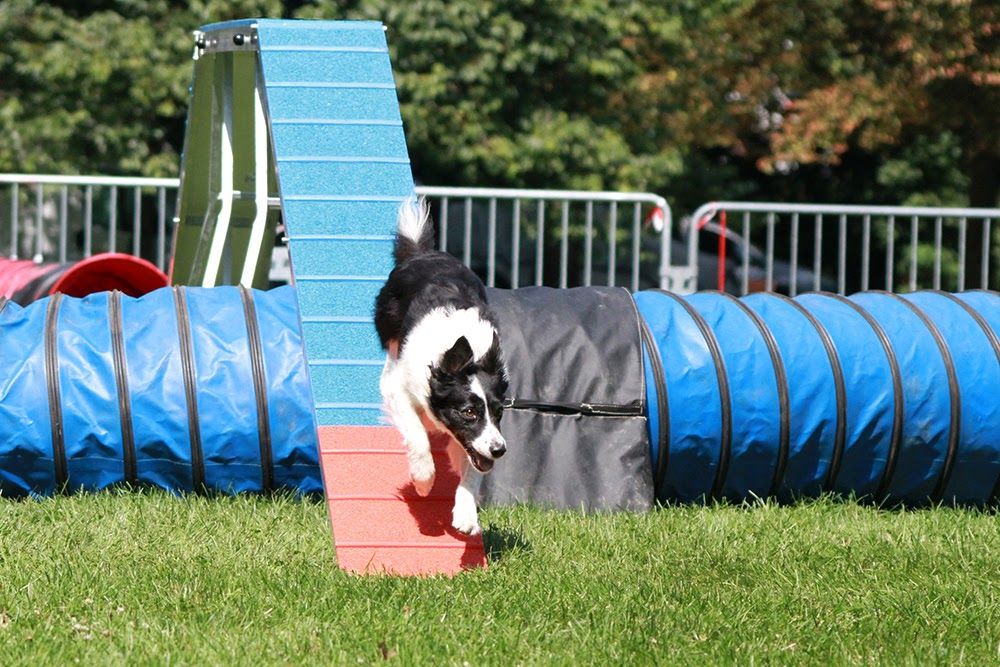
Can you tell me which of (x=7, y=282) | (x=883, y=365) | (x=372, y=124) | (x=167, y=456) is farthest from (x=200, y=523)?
(x=7, y=282)

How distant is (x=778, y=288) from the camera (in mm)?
20281

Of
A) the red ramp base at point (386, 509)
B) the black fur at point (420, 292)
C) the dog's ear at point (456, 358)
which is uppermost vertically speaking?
the black fur at point (420, 292)

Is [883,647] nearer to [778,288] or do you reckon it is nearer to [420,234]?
[420,234]

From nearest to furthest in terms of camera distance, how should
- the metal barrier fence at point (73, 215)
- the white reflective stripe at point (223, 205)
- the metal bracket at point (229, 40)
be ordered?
the metal bracket at point (229, 40) < the white reflective stripe at point (223, 205) < the metal barrier fence at point (73, 215)

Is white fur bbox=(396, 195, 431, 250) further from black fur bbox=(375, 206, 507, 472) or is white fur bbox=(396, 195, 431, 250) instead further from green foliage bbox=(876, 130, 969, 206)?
green foliage bbox=(876, 130, 969, 206)

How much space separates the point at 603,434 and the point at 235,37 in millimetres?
3217

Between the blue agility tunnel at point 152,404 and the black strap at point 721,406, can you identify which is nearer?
the blue agility tunnel at point 152,404

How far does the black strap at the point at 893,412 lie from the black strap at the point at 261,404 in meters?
3.08

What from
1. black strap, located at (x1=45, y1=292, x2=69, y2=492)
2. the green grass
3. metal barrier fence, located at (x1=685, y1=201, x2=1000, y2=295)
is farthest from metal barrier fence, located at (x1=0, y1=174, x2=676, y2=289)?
the green grass

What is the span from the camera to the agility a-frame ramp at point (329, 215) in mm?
5633

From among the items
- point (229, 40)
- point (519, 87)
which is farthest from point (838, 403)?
point (519, 87)

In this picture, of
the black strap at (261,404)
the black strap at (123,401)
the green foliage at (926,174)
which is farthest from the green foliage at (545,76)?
the black strap at (123,401)

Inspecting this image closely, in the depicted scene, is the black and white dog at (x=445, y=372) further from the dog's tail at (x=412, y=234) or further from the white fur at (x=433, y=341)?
the dog's tail at (x=412, y=234)

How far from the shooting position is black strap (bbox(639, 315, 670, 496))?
699 centimetres
